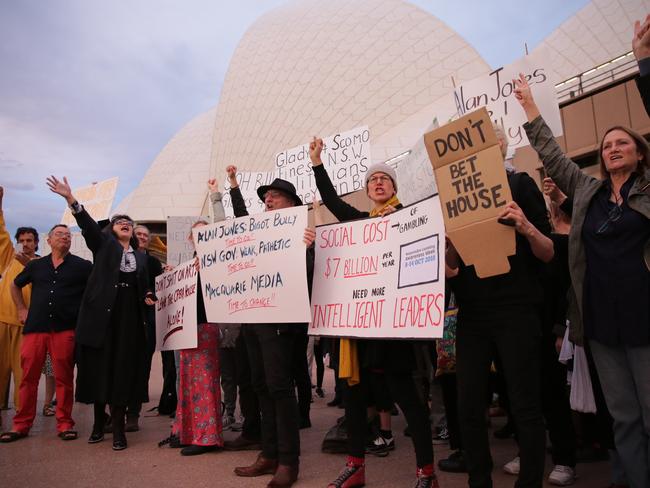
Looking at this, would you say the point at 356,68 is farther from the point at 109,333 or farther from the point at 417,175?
the point at 109,333

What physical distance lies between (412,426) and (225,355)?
9.67ft

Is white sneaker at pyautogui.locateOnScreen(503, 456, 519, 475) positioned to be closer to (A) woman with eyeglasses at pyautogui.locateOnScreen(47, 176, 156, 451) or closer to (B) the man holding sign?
(B) the man holding sign

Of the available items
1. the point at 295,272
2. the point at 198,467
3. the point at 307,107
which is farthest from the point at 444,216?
the point at 307,107

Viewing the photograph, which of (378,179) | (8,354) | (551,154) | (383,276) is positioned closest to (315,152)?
(378,179)

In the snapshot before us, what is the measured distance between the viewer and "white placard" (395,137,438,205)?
20.7ft

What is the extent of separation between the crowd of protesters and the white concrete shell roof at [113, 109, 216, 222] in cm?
2725

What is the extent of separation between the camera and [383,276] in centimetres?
318

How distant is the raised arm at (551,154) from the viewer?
9.41ft

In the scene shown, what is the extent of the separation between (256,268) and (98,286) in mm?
1872

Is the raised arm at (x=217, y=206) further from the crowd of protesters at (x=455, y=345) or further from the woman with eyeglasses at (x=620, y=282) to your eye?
the woman with eyeglasses at (x=620, y=282)

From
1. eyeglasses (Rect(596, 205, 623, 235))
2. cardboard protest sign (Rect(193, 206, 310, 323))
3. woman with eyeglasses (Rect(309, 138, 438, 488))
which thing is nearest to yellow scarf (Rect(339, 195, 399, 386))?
woman with eyeglasses (Rect(309, 138, 438, 488))

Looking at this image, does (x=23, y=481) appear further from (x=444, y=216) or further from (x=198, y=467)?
(x=444, y=216)

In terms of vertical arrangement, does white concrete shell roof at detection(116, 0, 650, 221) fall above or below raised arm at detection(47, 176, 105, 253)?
above

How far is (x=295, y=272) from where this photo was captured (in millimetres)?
3520
